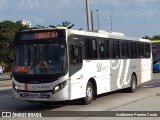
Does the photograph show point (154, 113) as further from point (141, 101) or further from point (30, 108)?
point (30, 108)

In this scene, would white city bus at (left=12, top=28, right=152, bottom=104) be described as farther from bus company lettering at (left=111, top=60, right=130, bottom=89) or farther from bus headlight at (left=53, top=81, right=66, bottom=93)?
bus company lettering at (left=111, top=60, right=130, bottom=89)

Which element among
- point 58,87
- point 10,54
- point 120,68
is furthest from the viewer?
point 120,68

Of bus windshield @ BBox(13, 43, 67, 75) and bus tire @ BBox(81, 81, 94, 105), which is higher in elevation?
bus windshield @ BBox(13, 43, 67, 75)

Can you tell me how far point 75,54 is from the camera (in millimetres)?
14219

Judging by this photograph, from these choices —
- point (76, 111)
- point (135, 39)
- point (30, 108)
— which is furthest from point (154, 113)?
point (135, 39)

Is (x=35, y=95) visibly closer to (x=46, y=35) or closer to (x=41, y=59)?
(x=41, y=59)

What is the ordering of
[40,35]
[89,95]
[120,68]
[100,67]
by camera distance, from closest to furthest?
[40,35], [89,95], [100,67], [120,68]

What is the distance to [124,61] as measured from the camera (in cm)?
1895

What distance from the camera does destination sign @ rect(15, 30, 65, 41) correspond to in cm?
1389

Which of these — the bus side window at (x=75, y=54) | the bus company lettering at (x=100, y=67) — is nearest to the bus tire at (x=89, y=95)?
the bus company lettering at (x=100, y=67)

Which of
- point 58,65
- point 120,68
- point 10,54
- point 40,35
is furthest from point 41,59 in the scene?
point 120,68

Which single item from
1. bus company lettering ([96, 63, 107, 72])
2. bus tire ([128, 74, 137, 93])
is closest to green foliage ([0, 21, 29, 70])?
bus tire ([128, 74, 137, 93])

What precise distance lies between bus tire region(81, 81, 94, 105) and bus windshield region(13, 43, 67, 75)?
1820 mm

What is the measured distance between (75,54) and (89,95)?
1.79 m
